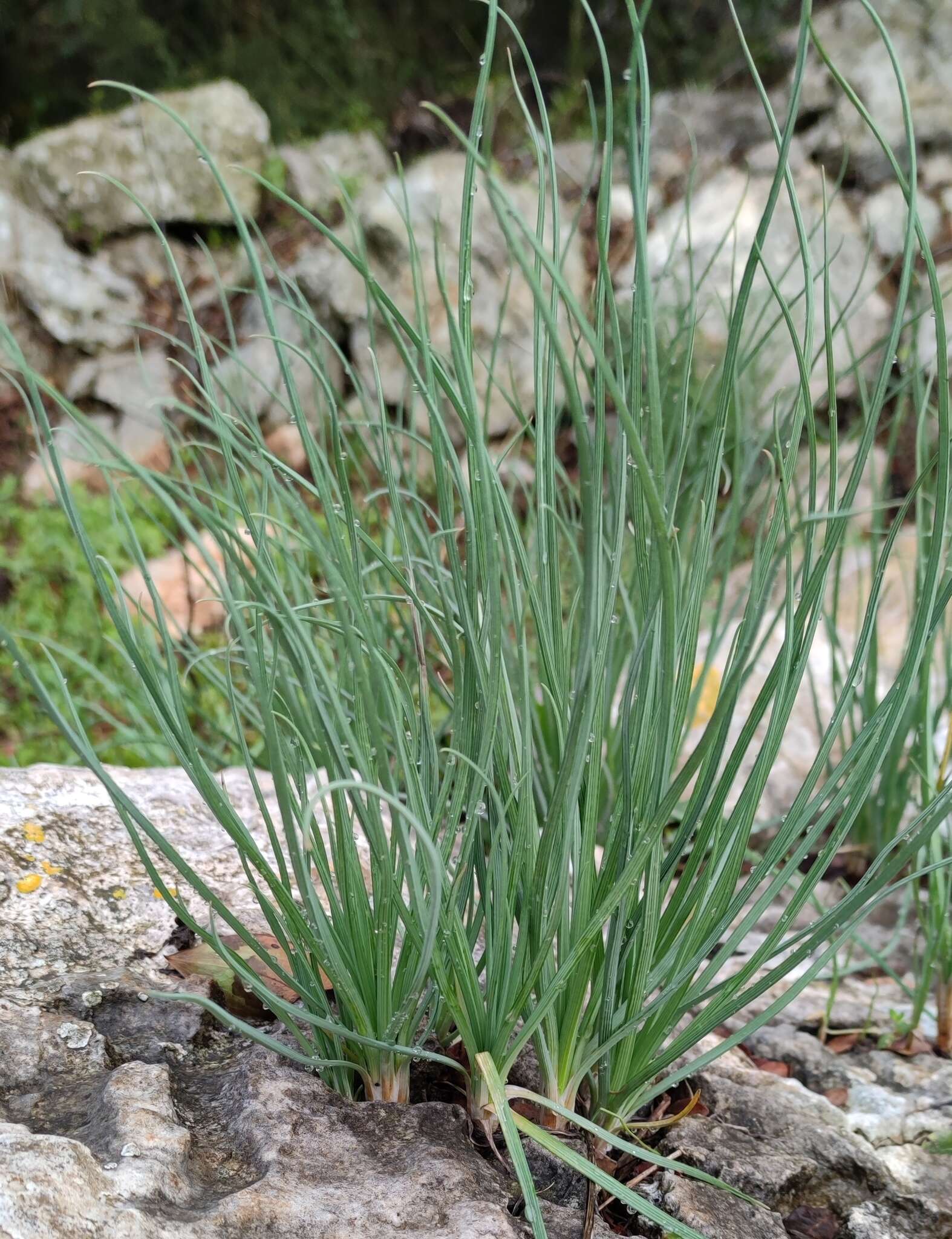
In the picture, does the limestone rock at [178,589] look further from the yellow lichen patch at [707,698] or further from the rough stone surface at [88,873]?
the rough stone surface at [88,873]

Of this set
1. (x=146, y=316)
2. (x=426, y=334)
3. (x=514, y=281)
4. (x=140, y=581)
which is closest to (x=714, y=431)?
(x=426, y=334)

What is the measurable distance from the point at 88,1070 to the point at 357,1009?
194 mm

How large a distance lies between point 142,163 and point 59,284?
0.62m

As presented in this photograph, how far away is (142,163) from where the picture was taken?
147 inches

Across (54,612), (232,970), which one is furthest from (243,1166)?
(54,612)

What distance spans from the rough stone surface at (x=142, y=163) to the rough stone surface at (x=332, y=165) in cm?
18

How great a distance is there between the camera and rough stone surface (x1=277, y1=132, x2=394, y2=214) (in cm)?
393

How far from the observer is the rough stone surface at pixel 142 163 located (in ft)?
12.0

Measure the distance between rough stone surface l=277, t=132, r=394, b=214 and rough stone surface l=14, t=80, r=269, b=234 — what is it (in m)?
0.18

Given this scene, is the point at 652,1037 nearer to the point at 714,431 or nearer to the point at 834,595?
the point at 714,431

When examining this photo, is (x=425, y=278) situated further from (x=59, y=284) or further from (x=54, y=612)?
(x=54, y=612)

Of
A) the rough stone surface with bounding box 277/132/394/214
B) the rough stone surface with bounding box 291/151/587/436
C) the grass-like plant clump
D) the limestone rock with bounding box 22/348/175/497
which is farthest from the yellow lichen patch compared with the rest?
the rough stone surface with bounding box 277/132/394/214

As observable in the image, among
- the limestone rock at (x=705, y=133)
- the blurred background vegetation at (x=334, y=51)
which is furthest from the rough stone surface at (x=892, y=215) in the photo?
the blurred background vegetation at (x=334, y=51)

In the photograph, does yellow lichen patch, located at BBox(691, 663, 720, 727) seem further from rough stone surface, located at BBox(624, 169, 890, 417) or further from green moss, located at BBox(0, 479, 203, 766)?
rough stone surface, located at BBox(624, 169, 890, 417)
